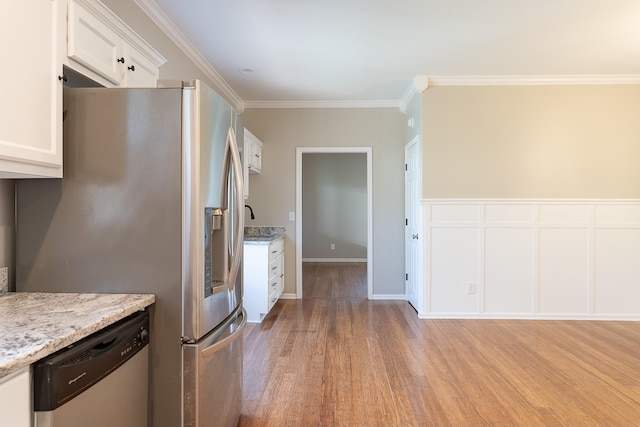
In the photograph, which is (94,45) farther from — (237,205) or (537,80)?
(537,80)

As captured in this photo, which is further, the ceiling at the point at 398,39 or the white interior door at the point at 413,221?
the white interior door at the point at 413,221

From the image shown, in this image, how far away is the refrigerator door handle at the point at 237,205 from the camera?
1.63 metres

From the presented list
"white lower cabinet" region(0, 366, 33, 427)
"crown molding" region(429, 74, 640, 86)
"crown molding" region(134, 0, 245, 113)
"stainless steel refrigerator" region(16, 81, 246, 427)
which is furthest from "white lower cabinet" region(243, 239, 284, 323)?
"white lower cabinet" region(0, 366, 33, 427)

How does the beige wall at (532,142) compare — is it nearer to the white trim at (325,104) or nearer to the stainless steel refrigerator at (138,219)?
the white trim at (325,104)

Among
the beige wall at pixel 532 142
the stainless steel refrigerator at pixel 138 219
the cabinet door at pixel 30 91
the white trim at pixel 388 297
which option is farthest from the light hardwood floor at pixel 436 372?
the cabinet door at pixel 30 91

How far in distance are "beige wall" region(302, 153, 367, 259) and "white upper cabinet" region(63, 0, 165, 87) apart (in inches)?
233

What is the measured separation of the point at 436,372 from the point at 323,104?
11.3 ft

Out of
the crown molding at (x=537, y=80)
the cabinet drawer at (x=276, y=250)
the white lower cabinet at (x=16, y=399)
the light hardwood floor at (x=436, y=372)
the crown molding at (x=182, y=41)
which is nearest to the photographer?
the white lower cabinet at (x=16, y=399)

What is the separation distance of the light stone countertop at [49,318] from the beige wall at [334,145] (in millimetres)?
3321

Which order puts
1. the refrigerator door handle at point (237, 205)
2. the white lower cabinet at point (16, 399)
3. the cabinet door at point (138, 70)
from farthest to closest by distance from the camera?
the cabinet door at point (138, 70) → the refrigerator door handle at point (237, 205) → the white lower cabinet at point (16, 399)

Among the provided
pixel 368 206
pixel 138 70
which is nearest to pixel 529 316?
pixel 368 206

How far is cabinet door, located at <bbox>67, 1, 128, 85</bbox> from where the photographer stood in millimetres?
1404

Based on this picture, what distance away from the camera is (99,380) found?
1072mm

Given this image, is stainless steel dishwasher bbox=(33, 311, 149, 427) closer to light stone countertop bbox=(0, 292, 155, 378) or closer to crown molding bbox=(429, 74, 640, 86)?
light stone countertop bbox=(0, 292, 155, 378)
